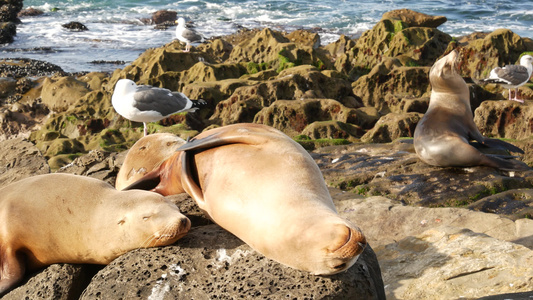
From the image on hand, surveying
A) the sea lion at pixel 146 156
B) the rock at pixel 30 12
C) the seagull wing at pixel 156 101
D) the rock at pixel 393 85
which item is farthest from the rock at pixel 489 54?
the rock at pixel 30 12

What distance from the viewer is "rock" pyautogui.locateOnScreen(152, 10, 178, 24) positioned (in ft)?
111

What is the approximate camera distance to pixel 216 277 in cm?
325

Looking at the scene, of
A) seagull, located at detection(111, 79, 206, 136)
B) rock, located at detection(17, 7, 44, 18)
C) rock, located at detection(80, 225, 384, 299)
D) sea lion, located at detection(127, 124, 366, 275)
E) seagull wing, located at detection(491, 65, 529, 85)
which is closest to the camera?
sea lion, located at detection(127, 124, 366, 275)

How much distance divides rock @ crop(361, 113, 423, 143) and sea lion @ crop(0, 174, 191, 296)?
674cm

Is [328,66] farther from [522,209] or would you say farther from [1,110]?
[522,209]

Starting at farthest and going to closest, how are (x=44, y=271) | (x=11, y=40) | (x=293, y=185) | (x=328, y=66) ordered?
1. (x=11, y=40)
2. (x=328, y=66)
3. (x=44, y=271)
4. (x=293, y=185)

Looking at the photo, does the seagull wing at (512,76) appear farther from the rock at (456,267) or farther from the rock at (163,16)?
the rock at (163,16)

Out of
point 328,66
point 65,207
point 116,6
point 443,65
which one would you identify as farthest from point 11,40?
point 65,207

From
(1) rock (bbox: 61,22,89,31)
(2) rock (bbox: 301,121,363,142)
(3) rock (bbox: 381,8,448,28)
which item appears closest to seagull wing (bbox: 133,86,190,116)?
(2) rock (bbox: 301,121,363,142)

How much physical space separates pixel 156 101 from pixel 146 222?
672 cm

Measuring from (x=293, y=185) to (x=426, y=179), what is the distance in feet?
13.6

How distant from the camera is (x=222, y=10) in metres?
36.6

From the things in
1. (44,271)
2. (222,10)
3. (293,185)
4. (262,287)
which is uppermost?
(293,185)

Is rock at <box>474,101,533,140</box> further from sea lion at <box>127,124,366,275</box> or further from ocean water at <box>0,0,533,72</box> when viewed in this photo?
ocean water at <box>0,0,533,72</box>
